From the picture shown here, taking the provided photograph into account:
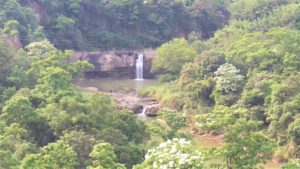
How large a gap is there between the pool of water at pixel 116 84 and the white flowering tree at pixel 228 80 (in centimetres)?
→ 1416

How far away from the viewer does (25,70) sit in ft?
127

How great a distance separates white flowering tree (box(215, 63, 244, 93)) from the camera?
4053 cm

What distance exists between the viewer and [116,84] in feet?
187

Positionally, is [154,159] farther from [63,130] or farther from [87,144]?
[63,130]

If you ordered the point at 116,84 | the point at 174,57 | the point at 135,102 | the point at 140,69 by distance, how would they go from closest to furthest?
the point at 135,102, the point at 174,57, the point at 116,84, the point at 140,69

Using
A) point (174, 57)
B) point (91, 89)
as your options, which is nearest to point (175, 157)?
point (174, 57)

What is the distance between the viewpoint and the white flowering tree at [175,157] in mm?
14836

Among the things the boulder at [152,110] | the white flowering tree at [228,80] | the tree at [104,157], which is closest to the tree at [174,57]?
the boulder at [152,110]

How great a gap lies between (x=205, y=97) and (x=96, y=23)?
2927 centimetres

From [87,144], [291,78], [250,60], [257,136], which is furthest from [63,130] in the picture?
[250,60]

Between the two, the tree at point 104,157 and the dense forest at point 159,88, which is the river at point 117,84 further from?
the tree at point 104,157

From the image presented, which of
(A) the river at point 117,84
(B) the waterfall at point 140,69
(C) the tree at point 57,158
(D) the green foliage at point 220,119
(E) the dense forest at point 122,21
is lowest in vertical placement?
(A) the river at point 117,84

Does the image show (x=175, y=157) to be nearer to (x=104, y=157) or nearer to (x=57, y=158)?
(x=104, y=157)

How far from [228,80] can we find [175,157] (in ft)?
85.5
